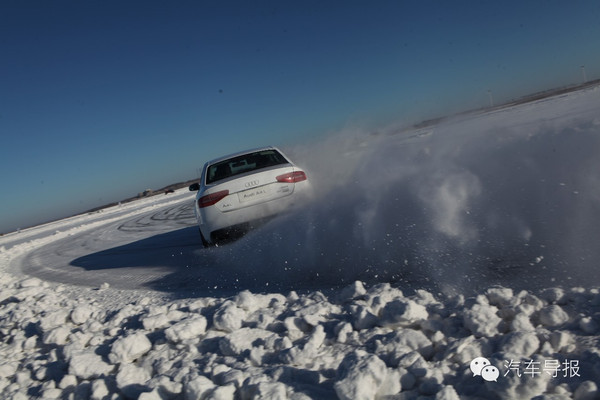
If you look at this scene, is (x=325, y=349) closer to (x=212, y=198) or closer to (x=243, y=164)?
(x=212, y=198)

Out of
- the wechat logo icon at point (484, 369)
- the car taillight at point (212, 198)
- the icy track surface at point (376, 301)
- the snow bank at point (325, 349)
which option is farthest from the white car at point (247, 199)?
the wechat logo icon at point (484, 369)

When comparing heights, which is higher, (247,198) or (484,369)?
(247,198)

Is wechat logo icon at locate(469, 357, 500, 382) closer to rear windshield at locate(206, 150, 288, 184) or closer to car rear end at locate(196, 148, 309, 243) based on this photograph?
car rear end at locate(196, 148, 309, 243)

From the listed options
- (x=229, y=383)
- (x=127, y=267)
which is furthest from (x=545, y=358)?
(x=127, y=267)

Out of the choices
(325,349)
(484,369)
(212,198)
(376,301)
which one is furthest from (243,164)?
(484,369)

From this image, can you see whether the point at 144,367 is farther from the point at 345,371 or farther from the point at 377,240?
the point at 377,240

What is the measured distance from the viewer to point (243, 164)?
6762mm

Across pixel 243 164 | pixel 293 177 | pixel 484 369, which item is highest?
pixel 243 164

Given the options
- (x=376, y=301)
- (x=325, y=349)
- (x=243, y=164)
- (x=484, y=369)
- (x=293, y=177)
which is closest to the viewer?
(x=484, y=369)

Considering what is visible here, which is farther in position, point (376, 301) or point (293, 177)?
point (293, 177)

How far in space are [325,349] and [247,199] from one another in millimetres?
3371

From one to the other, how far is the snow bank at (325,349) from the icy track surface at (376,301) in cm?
1

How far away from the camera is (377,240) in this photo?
189 inches

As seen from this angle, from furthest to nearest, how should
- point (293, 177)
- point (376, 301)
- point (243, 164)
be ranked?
point (243, 164) < point (293, 177) < point (376, 301)
